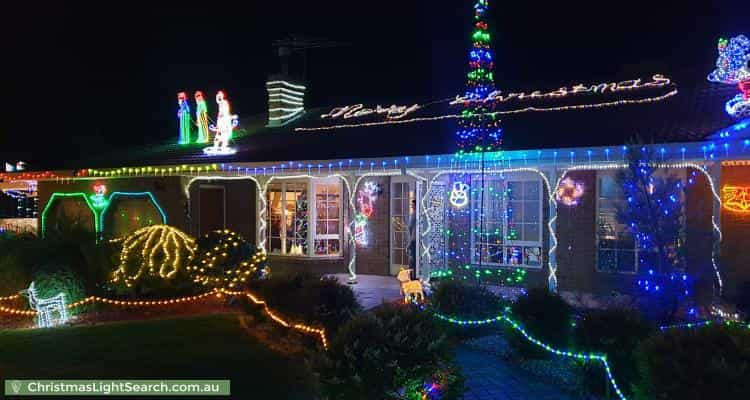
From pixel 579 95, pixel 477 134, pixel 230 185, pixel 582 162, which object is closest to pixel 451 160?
pixel 477 134

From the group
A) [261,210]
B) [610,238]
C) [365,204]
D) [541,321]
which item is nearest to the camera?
[541,321]

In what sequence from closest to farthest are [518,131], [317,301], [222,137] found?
[317,301] → [518,131] → [222,137]

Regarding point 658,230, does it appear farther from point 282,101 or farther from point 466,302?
point 282,101

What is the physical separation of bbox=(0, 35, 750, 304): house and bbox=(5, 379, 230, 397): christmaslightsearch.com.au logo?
5.13 meters

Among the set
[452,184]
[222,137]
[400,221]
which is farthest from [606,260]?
[222,137]

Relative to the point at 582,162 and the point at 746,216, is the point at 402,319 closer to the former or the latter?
the point at 582,162

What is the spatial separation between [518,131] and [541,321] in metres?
4.84

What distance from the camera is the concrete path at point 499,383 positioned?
6.48 m

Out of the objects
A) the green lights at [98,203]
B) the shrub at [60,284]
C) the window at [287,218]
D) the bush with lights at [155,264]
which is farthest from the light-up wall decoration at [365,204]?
the shrub at [60,284]

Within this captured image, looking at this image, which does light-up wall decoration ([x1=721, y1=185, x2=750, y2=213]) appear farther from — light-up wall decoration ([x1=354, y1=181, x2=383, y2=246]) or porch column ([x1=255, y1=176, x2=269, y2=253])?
porch column ([x1=255, y1=176, x2=269, y2=253])

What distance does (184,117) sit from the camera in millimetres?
17969

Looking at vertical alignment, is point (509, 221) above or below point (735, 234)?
above

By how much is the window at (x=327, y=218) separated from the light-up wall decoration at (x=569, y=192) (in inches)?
211

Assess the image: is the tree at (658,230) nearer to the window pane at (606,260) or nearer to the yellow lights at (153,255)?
the window pane at (606,260)
